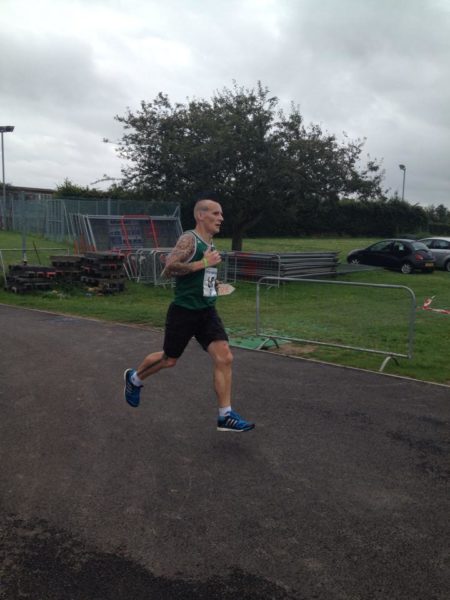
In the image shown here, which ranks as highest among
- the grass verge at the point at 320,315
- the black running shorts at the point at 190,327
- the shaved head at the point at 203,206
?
the shaved head at the point at 203,206

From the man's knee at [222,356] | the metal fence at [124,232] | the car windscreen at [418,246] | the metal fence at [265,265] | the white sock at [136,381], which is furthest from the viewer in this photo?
the car windscreen at [418,246]

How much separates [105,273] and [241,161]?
7.65 metres

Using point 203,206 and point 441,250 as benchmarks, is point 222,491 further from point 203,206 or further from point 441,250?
point 441,250

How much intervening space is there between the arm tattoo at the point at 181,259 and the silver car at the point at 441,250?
23823 millimetres

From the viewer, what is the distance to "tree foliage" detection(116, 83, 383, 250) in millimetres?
20844

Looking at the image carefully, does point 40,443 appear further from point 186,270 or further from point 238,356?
point 238,356

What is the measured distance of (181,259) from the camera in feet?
16.3

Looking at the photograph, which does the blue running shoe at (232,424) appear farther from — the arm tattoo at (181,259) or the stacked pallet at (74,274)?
the stacked pallet at (74,274)

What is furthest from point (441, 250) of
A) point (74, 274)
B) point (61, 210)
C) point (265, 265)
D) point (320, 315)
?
point (74, 274)

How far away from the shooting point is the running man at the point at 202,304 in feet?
16.3

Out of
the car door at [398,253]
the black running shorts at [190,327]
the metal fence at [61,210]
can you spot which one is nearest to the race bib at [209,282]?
the black running shorts at [190,327]

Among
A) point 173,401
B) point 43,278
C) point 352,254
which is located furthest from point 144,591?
point 352,254

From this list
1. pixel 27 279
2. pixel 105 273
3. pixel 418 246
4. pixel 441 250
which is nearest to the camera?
pixel 27 279

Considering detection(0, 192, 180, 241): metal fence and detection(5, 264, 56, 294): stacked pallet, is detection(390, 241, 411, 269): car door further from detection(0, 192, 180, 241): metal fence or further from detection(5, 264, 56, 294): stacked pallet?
detection(5, 264, 56, 294): stacked pallet
